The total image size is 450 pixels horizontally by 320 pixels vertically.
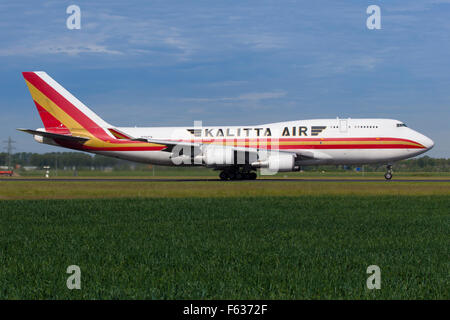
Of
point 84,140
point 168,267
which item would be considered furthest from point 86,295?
point 84,140

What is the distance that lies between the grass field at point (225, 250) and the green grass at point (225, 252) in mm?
24

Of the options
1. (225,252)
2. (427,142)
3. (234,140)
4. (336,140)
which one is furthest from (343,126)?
(225,252)

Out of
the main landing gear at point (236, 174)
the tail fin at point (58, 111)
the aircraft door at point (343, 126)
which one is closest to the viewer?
the aircraft door at point (343, 126)

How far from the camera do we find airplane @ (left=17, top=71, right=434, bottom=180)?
128 ft

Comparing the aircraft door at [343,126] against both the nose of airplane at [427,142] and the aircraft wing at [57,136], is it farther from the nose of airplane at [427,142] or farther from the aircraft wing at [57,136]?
the aircraft wing at [57,136]

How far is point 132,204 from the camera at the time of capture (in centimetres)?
2073

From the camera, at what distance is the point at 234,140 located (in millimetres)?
41000

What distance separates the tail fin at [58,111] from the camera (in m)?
42.9

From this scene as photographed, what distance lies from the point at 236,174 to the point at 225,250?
30453mm

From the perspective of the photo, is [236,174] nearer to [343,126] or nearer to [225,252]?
[343,126]

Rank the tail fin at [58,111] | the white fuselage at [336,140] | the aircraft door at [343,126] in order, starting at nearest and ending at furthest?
the white fuselage at [336,140]
the aircraft door at [343,126]
the tail fin at [58,111]

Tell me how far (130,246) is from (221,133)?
31042mm

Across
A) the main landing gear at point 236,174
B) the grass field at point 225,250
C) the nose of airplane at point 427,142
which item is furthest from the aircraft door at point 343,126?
the grass field at point 225,250

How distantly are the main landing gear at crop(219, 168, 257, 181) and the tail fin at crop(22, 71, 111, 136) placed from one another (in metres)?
11.9
